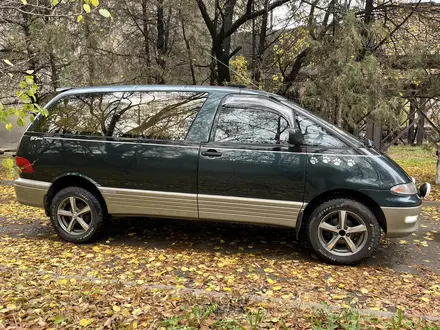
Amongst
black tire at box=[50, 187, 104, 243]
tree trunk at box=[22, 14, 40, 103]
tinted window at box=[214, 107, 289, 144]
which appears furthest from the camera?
tree trunk at box=[22, 14, 40, 103]

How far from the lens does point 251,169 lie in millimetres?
4305

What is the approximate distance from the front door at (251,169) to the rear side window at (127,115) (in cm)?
44

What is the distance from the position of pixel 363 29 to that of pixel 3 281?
268 inches

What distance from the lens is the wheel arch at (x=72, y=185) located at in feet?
15.9

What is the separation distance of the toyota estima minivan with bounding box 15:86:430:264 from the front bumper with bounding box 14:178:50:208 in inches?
0.5

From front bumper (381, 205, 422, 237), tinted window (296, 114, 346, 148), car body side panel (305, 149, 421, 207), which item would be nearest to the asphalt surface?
front bumper (381, 205, 422, 237)

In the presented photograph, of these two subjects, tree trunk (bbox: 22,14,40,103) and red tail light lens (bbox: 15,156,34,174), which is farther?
tree trunk (bbox: 22,14,40,103)

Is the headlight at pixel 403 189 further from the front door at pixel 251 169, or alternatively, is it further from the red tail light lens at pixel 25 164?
the red tail light lens at pixel 25 164

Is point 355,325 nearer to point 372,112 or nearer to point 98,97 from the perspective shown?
point 98,97

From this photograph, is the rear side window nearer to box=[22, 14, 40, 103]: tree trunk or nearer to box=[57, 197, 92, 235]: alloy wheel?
box=[57, 197, 92, 235]: alloy wheel

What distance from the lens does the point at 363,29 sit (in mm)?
7102

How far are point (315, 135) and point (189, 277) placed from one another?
203 cm

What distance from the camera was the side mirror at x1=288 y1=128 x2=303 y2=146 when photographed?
13.5ft

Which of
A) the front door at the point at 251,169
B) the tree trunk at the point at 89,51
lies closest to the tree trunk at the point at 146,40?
the tree trunk at the point at 89,51
